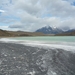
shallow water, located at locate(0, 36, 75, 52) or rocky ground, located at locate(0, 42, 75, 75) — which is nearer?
rocky ground, located at locate(0, 42, 75, 75)

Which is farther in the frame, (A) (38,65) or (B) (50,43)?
(B) (50,43)

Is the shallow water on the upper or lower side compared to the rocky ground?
upper

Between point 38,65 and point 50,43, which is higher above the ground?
point 50,43

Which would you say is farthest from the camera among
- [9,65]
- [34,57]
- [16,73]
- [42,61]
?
[34,57]

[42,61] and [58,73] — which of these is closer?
[58,73]

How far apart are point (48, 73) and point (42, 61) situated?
2326 millimetres

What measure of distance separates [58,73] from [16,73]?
3.41 meters

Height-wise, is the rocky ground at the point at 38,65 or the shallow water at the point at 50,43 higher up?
the shallow water at the point at 50,43

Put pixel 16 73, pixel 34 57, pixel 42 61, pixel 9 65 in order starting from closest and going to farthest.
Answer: pixel 16 73, pixel 9 65, pixel 42 61, pixel 34 57

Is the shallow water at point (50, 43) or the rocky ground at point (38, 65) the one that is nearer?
the rocky ground at point (38, 65)

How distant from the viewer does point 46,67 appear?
11.1 metres

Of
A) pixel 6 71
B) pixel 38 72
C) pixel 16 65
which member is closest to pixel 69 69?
pixel 38 72

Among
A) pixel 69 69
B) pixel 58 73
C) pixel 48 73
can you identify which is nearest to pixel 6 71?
pixel 48 73

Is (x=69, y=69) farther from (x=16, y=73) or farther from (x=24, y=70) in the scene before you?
(x=16, y=73)
